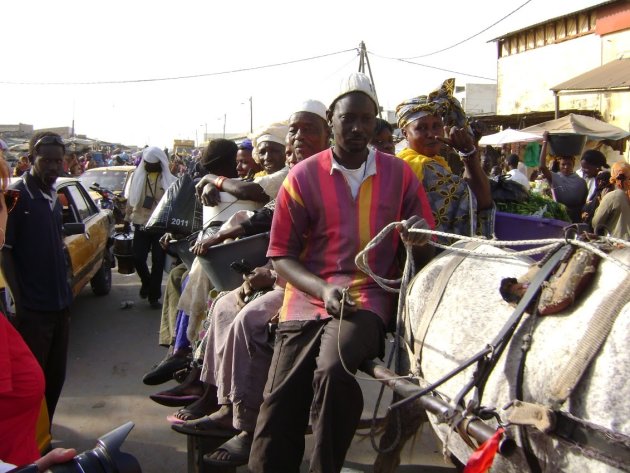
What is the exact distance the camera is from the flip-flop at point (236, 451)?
115 inches

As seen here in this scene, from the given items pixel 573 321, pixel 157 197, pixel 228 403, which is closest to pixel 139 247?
pixel 157 197

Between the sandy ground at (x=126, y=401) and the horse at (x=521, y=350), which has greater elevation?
the horse at (x=521, y=350)

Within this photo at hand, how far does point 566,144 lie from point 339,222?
7406 millimetres

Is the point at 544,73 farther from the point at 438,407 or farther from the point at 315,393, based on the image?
the point at 438,407

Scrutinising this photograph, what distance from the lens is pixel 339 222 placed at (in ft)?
8.91

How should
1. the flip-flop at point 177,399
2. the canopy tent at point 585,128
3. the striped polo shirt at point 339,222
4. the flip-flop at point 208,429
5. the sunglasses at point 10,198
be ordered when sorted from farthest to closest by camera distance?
the canopy tent at point 585,128, the flip-flop at point 177,399, the flip-flop at point 208,429, the striped polo shirt at point 339,222, the sunglasses at point 10,198

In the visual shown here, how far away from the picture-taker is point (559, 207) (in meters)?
3.93

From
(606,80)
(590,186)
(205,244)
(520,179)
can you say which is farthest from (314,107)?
(606,80)

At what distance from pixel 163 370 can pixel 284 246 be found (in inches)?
71.8

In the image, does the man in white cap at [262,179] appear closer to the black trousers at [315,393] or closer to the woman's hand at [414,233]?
the black trousers at [315,393]

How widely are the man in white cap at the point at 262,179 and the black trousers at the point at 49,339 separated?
1226 millimetres

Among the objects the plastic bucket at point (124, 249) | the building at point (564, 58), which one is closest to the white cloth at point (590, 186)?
the building at point (564, 58)

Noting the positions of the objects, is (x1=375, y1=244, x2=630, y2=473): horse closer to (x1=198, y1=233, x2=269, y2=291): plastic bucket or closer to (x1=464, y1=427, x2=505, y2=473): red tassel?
(x1=464, y1=427, x2=505, y2=473): red tassel

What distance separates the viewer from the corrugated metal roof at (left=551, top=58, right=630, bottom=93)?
10430 millimetres
